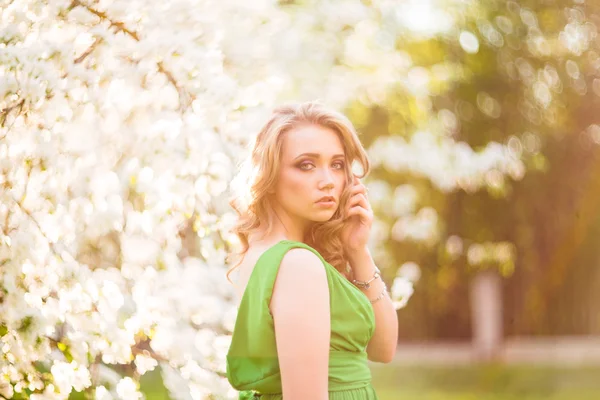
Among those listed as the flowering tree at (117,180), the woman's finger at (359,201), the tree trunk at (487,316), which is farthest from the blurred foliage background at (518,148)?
the woman's finger at (359,201)

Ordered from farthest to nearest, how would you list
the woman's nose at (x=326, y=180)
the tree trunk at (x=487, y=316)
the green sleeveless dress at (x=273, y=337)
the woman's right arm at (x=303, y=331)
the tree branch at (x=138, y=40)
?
the tree trunk at (x=487, y=316) → the tree branch at (x=138, y=40) → the woman's nose at (x=326, y=180) → the green sleeveless dress at (x=273, y=337) → the woman's right arm at (x=303, y=331)

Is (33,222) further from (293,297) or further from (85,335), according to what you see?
(293,297)

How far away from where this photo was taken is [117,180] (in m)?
3.42

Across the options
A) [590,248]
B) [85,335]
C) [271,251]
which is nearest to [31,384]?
[85,335]

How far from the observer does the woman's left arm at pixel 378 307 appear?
2725 millimetres

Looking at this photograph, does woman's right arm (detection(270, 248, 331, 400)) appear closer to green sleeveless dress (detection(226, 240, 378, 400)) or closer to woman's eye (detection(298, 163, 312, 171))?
green sleeveless dress (detection(226, 240, 378, 400))

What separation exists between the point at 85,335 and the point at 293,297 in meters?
1.26

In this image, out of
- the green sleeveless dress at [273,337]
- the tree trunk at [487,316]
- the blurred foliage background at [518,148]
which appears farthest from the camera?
the tree trunk at [487,316]

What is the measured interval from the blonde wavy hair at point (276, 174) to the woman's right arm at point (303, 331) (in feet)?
1.28

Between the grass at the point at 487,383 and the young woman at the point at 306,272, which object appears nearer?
the young woman at the point at 306,272

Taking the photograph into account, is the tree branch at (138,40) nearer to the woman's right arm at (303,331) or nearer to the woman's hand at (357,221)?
the woman's hand at (357,221)

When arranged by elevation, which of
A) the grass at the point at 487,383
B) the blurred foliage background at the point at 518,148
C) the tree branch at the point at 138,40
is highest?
the tree branch at the point at 138,40

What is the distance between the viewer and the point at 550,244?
1485 cm

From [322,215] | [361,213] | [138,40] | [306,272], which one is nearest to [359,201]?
[361,213]
